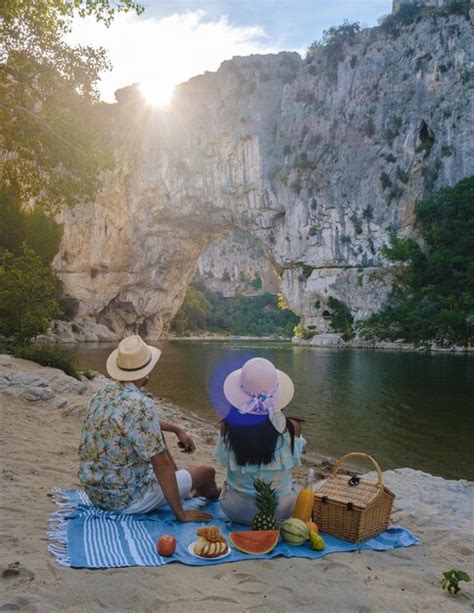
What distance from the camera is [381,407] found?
12.8 m

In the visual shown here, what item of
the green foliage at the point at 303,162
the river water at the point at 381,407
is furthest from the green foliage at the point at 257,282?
the river water at the point at 381,407

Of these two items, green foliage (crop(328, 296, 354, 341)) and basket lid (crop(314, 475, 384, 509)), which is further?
green foliage (crop(328, 296, 354, 341))

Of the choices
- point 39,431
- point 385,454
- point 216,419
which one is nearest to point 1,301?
point 216,419

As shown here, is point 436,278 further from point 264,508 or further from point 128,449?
point 128,449

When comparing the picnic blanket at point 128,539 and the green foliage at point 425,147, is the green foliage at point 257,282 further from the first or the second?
the picnic blanket at point 128,539

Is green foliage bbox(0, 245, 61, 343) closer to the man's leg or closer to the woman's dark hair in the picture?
the man's leg

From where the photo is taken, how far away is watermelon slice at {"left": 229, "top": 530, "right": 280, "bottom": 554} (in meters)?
3.10

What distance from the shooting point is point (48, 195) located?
8.71 m

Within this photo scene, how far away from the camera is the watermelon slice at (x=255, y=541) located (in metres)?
3.10

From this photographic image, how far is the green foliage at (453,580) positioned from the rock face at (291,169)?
4341 centimetres

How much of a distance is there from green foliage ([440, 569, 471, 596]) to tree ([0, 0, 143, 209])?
7610 mm

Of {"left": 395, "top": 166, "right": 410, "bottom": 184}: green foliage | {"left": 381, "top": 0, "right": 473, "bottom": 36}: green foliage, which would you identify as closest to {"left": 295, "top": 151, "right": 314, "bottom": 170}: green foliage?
{"left": 395, "top": 166, "right": 410, "bottom": 184}: green foliage

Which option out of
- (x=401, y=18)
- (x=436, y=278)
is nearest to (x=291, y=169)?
(x=401, y=18)

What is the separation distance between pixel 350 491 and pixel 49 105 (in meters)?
7.49
